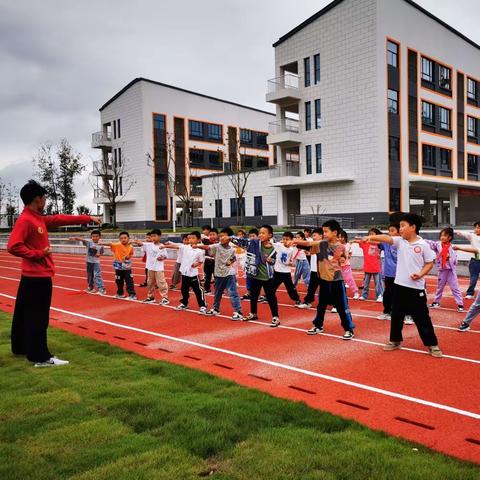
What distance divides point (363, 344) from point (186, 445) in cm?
430

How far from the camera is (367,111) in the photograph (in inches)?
1284

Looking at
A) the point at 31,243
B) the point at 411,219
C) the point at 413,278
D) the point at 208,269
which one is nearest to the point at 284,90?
the point at 208,269

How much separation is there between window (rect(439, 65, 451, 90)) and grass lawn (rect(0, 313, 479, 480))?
127 feet

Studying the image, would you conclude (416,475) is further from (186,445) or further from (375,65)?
(375,65)

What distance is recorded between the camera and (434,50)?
36812 millimetres

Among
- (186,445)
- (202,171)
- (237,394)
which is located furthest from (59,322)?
(202,171)

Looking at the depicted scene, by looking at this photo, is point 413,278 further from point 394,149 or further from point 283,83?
point 283,83

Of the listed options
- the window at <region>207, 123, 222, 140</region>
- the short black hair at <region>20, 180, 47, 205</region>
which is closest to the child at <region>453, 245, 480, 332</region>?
the short black hair at <region>20, 180, 47, 205</region>

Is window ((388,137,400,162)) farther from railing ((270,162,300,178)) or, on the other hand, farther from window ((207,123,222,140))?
window ((207,123,222,140))

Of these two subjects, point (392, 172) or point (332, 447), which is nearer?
point (332, 447)

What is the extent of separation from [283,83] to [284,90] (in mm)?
1273

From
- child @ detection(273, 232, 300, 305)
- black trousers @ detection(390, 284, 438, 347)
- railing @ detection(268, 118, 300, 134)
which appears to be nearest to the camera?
black trousers @ detection(390, 284, 438, 347)

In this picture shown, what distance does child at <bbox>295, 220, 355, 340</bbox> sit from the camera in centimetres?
779

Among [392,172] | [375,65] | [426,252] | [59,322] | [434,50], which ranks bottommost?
[59,322]
